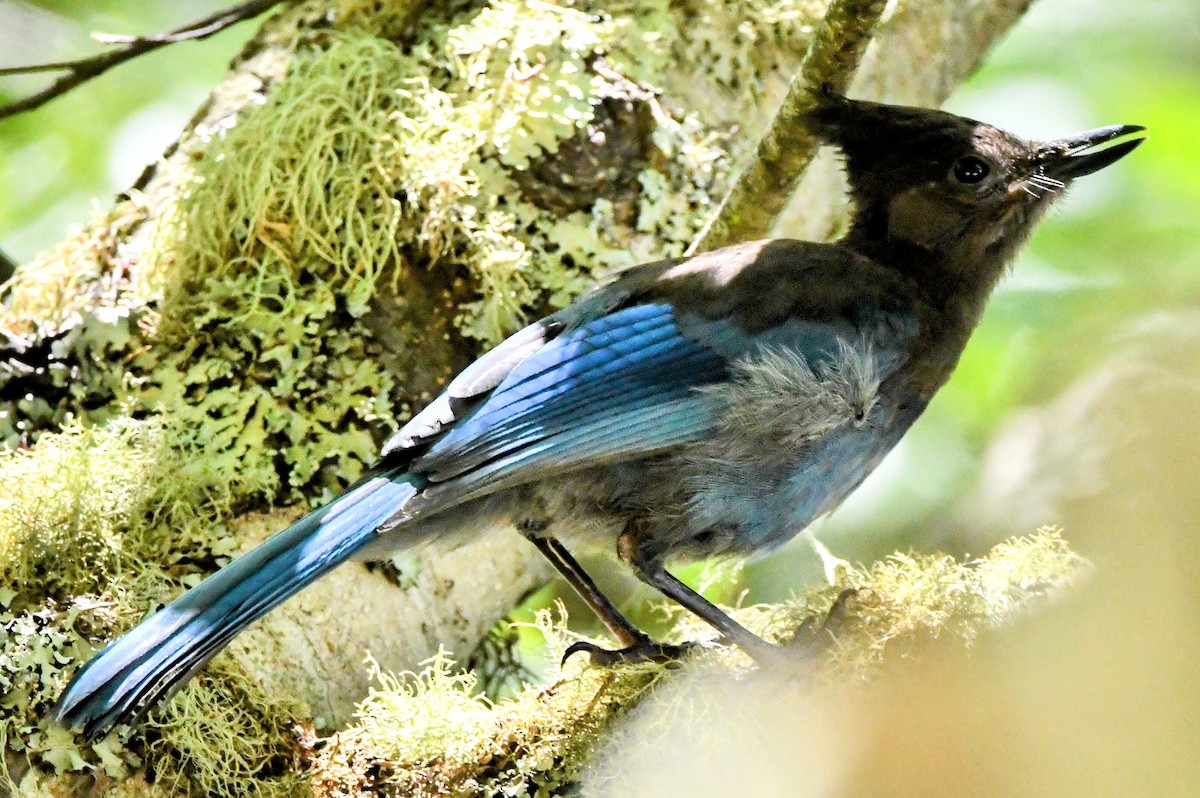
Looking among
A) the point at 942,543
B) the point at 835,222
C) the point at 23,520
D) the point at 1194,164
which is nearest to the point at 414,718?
the point at 23,520

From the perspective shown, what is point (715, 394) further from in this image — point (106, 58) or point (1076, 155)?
point (106, 58)

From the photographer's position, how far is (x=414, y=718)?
255 cm

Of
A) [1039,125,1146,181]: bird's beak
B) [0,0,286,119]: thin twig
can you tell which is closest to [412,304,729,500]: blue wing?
[1039,125,1146,181]: bird's beak

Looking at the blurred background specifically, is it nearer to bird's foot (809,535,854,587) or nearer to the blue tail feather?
bird's foot (809,535,854,587)

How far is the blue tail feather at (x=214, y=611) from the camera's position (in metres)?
2.24

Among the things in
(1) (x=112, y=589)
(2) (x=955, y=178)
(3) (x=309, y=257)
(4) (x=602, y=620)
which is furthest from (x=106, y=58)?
(2) (x=955, y=178)

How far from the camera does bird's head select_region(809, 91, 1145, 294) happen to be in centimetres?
332

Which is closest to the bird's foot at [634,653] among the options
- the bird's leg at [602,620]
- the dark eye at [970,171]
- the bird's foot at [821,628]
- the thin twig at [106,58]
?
the bird's leg at [602,620]

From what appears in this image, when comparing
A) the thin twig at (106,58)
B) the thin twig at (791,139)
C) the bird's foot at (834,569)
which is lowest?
the bird's foot at (834,569)

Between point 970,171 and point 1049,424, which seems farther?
point 970,171

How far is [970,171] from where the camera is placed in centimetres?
334

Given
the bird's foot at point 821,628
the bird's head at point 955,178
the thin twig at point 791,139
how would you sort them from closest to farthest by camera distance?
the bird's foot at point 821,628 → the thin twig at point 791,139 → the bird's head at point 955,178

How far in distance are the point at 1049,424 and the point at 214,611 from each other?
205 cm

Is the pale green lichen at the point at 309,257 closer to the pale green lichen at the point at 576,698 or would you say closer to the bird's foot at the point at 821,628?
the pale green lichen at the point at 576,698
